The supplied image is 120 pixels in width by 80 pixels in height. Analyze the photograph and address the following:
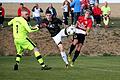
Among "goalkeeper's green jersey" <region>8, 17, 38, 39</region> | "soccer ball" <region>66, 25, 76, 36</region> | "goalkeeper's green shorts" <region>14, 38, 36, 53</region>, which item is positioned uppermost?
"goalkeeper's green jersey" <region>8, 17, 38, 39</region>

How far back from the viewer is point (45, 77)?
58.5 feet

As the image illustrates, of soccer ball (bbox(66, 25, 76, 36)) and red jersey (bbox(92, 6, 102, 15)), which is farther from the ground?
soccer ball (bbox(66, 25, 76, 36))

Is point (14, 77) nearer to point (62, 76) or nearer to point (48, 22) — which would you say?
point (62, 76)

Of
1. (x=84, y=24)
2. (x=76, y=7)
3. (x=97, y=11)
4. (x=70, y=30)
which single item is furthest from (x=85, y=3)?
(x=70, y=30)

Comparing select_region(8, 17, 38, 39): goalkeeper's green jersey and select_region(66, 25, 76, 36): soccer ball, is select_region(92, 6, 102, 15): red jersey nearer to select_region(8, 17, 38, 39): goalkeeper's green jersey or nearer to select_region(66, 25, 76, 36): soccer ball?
select_region(66, 25, 76, 36): soccer ball

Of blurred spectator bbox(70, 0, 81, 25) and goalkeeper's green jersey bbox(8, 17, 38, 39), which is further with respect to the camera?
blurred spectator bbox(70, 0, 81, 25)

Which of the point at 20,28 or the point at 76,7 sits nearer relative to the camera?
the point at 20,28

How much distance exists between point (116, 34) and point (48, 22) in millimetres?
15774

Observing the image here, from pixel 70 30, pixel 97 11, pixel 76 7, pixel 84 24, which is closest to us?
pixel 70 30

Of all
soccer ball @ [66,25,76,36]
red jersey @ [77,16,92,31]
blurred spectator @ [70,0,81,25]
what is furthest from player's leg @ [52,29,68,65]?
blurred spectator @ [70,0,81,25]

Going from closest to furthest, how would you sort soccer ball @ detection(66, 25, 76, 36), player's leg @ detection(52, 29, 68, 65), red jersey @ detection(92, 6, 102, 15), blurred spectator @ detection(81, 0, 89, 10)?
player's leg @ detection(52, 29, 68, 65) < soccer ball @ detection(66, 25, 76, 36) < blurred spectator @ detection(81, 0, 89, 10) < red jersey @ detection(92, 6, 102, 15)

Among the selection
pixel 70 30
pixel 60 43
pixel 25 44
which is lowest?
pixel 60 43

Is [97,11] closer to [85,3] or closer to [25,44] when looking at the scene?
[85,3]

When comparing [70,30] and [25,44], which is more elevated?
[25,44]
